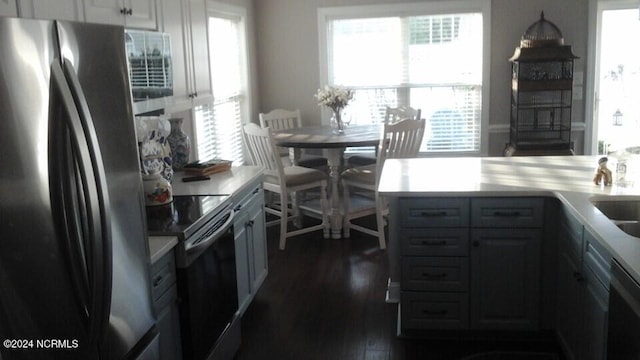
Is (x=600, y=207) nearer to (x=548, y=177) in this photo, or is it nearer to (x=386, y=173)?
(x=548, y=177)

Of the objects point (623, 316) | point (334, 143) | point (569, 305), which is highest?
point (334, 143)

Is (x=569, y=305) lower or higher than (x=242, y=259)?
lower

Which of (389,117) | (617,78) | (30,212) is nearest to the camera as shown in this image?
(30,212)

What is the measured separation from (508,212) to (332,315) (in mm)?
1237

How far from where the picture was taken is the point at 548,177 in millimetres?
3174

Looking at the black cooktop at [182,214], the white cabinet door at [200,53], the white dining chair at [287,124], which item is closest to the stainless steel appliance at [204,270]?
the black cooktop at [182,214]

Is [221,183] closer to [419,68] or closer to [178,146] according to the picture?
[178,146]

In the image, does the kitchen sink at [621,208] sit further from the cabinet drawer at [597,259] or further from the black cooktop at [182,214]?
the black cooktop at [182,214]

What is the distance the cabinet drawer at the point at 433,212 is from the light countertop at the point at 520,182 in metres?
0.05

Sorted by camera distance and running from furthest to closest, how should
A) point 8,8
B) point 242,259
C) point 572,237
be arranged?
point 242,259 < point 572,237 < point 8,8

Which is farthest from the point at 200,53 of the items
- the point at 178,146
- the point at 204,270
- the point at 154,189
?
the point at 204,270

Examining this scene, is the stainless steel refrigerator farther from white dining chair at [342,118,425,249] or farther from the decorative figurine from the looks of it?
white dining chair at [342,118,425,249]

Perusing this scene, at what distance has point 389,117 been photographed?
19.5 ft

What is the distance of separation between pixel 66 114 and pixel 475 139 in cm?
514
